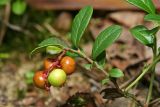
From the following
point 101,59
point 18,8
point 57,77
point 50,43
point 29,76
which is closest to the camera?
point 57,77

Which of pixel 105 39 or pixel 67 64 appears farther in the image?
pixel 105 39

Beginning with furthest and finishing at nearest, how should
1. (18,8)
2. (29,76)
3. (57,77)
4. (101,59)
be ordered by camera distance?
(18,8), (29,76), (101,59), (57,77)

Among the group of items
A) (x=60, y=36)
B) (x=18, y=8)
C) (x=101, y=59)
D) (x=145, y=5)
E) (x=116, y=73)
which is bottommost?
(x=116, y=73)

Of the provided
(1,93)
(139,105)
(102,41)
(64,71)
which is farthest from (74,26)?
(1,93)

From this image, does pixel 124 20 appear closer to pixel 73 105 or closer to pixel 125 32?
pixel 125 32

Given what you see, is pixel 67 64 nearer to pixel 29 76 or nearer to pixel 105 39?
pixel 105 39

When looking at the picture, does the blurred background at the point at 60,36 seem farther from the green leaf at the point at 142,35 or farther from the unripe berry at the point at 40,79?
the unripe berry at the point at 40,79

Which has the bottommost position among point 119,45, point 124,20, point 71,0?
point 119,45

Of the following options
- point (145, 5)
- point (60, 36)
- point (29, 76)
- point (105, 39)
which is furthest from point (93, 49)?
point (60, 36)
